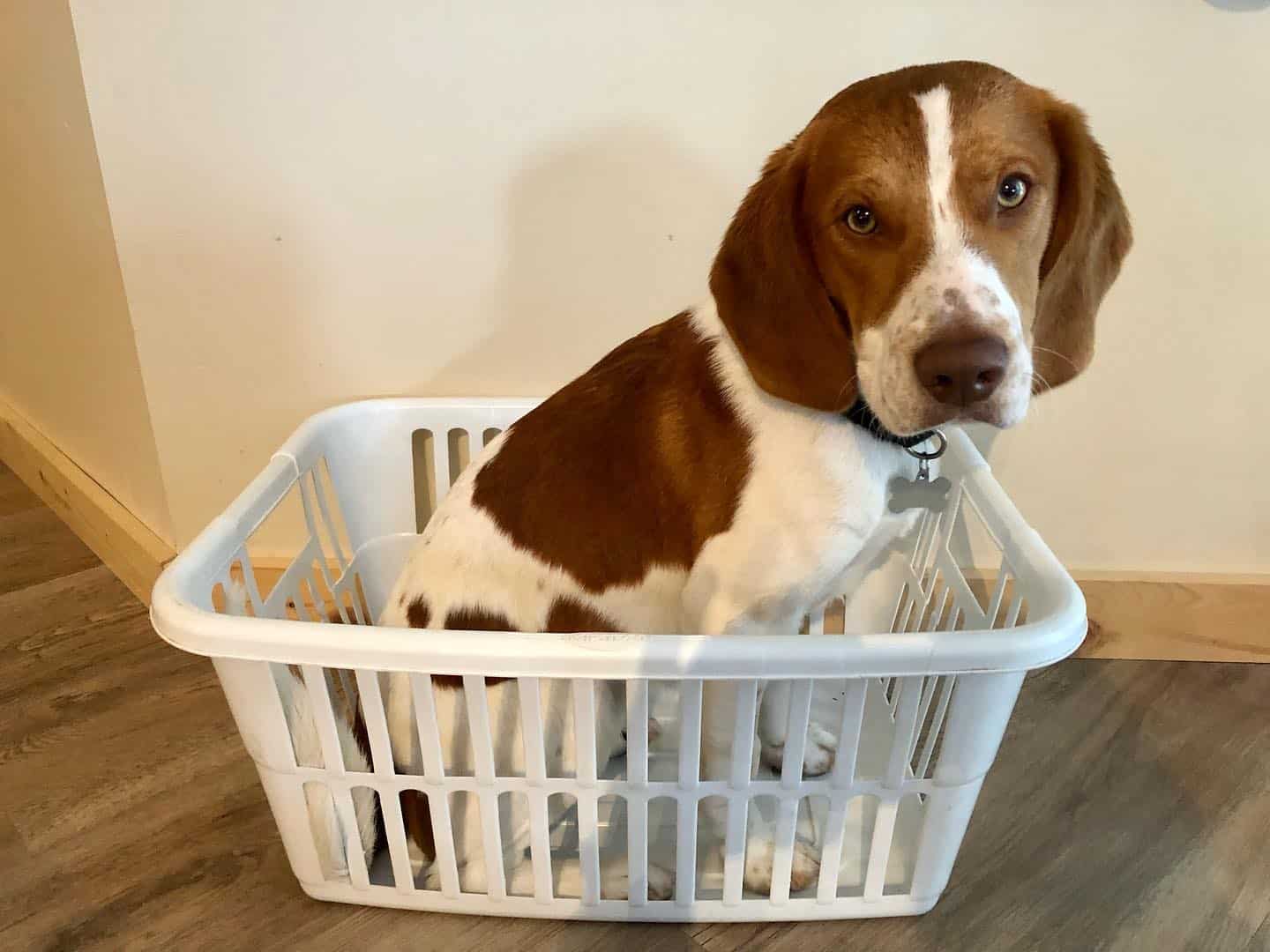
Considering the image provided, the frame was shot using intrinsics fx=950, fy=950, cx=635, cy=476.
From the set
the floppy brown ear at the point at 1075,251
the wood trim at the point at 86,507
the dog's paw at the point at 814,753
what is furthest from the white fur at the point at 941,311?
the wood trim at the point at 86,507

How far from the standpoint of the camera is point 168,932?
1.07 meters

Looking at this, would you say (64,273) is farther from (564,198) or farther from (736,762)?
(736,762)

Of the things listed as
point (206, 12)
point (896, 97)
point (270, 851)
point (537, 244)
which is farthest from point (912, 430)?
point (206, 12)

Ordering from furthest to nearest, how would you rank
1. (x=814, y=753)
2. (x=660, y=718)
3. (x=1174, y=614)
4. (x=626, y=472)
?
(x=1174, y=614), (x=660, y=718), (x=814, y=753), (x=626, y=472)

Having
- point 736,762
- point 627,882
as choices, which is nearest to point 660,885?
point 627,882

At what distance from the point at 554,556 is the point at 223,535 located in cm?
36

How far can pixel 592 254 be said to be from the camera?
1375 millimetres

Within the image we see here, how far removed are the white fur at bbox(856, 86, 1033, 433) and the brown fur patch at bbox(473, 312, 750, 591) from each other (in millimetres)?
200

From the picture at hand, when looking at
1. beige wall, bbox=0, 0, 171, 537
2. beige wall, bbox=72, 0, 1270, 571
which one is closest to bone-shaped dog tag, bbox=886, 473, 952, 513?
beige wall, bbox=72, 0, 1270, 571

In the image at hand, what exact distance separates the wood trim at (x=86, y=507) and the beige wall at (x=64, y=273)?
0.09 ft

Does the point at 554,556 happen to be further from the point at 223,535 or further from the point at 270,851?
the point at 270,851

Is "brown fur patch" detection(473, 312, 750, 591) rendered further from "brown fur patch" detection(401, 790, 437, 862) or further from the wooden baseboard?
the wooden baseboard

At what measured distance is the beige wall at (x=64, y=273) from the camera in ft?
4.46

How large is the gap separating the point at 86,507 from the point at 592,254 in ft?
3.77
